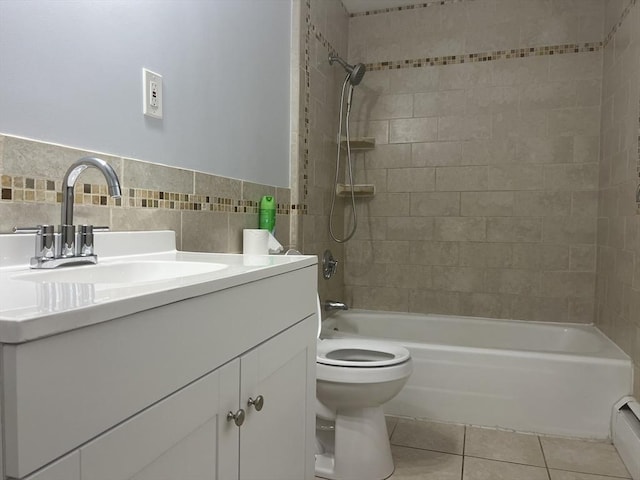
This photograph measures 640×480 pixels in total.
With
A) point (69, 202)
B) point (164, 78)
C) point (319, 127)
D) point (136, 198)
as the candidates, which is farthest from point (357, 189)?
point (69, 202)

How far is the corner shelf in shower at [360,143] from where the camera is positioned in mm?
3100

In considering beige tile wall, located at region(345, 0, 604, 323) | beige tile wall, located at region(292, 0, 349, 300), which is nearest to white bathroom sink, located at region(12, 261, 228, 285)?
beige tile wall, located at region(292, 0, 349, 300)

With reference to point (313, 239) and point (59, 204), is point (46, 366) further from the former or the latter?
point (313, 239)

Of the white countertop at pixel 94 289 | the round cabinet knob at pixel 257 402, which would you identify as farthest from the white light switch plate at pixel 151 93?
the round cabinet knob at pixel 257 402

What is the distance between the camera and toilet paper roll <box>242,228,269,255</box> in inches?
70.9

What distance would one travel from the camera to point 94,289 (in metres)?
0.67

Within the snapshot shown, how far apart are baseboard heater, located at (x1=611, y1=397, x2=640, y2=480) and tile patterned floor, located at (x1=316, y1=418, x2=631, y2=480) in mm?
40

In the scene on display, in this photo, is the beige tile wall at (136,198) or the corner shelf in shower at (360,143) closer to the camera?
the beige tile wall at (136,198)

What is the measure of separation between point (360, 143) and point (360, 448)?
1862mm

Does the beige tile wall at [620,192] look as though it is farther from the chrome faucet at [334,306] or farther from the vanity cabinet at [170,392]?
the vanity cabinet at [170,392]

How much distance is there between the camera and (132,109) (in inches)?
52.2

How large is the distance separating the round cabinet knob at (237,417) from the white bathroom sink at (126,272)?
0.88 ft

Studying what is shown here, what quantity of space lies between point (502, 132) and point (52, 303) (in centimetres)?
288

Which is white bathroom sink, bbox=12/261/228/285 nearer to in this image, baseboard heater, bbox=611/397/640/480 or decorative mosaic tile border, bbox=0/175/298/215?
decorative mosaic tile border, bbox=0/175/298/215
